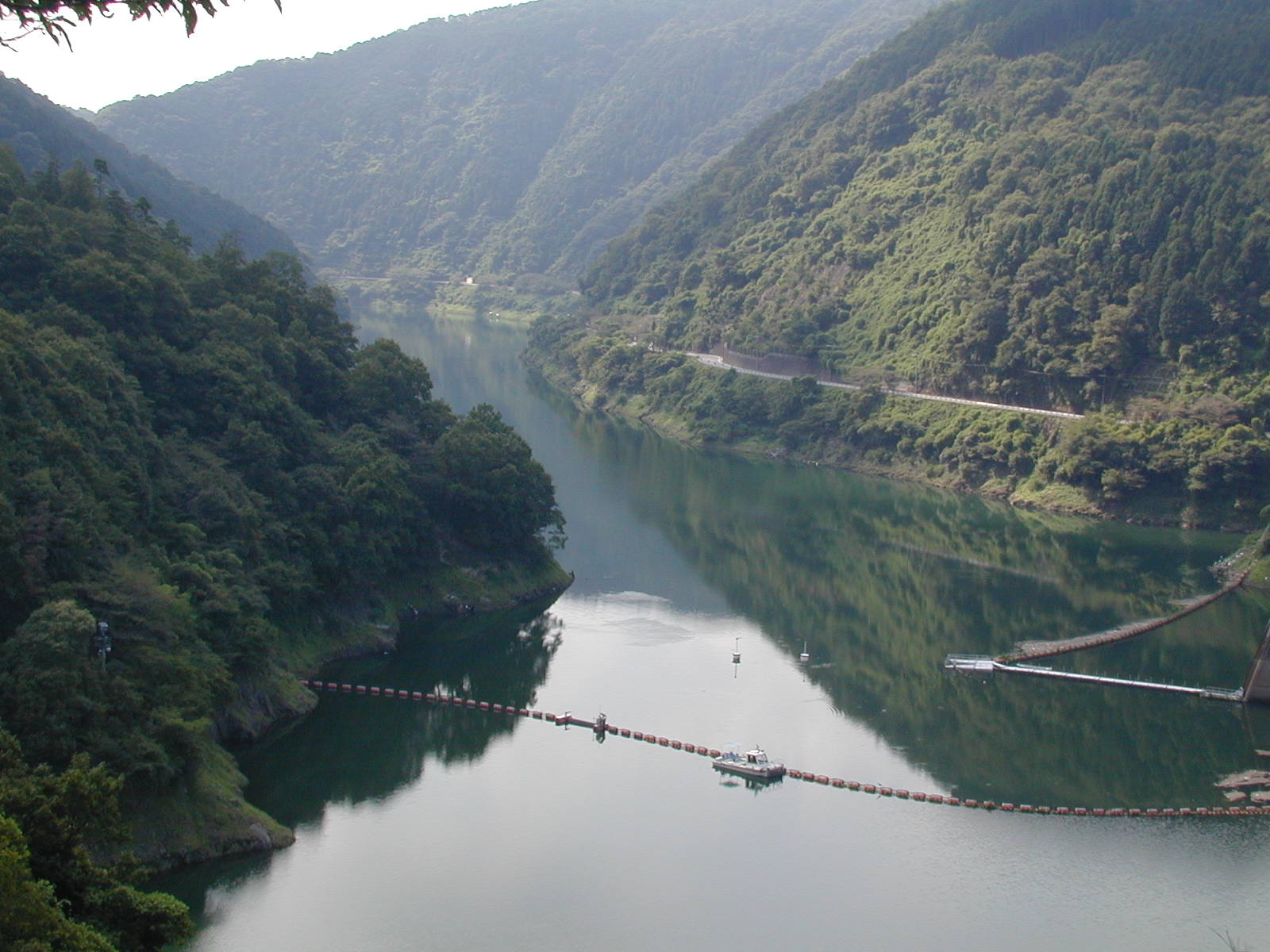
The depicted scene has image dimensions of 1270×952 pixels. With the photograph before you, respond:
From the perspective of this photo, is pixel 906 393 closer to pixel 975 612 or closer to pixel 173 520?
pixel 975 612

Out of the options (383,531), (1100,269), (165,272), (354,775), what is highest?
(1100,269)

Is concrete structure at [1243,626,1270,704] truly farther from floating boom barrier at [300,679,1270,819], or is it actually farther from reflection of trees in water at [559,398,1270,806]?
floating boom barrier at [300,679,1270,819]

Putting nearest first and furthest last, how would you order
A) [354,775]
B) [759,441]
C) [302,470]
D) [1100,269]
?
[354,775]
[302,470]
[1100,269]
[759,441]

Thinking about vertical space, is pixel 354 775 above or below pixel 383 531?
below

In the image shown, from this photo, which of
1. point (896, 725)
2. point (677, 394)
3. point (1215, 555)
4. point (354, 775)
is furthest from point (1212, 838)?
point (677, 394)

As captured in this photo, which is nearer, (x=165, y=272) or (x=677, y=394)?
(x=165, y=272)

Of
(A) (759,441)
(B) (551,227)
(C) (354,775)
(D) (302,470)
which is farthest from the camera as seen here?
(B) (551,227)

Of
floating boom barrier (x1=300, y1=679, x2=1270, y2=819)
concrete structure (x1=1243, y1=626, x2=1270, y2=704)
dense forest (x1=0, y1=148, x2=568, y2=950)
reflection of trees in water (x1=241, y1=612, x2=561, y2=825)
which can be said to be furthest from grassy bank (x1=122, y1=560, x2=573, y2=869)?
concrete structure (x1=1243, y1=626, x2=1270, y2=704)

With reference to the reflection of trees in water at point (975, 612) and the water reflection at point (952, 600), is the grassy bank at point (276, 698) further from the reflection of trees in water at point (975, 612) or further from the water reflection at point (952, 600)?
the reflection of trees in water at point (975, 612)

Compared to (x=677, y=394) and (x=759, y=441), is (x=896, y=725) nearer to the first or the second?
(x=759, y=441)
